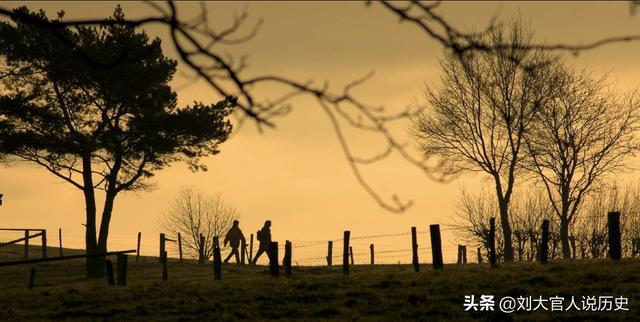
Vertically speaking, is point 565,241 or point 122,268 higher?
point 565,241

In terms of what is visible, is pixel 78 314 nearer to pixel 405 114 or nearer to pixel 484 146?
pixel 405 114

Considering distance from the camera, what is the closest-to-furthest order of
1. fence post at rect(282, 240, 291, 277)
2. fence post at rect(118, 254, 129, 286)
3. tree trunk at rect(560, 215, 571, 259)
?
fence post at rect(118, 254, 129, 286) → fence post at rect(282, 240, 291, 277) → tree trunk at rect(560, 215, 571, 259)

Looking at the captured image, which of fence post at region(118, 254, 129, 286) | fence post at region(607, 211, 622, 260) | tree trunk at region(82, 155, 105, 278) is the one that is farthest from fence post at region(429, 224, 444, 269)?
tree trunk at region(82, 155, 105, 278)

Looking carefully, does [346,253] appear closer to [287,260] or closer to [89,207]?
[287,260]

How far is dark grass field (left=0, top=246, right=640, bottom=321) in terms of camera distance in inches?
643

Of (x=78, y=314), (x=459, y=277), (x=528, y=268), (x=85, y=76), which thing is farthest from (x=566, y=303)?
(x=85, y=76)

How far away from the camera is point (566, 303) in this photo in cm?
1670

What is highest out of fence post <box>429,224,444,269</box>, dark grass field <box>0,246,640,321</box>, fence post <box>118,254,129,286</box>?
fence post <box>429,224,444,269</box>

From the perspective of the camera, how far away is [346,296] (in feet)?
61.3

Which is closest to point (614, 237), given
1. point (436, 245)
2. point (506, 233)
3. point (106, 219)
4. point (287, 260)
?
point (436, 245)

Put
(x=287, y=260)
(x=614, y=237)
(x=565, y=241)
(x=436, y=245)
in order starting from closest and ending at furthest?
(x=614, y=237) < (x=436, y=245) < (x=287, y=260) < (x=565, y=241)

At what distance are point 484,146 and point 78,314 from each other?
2720cm

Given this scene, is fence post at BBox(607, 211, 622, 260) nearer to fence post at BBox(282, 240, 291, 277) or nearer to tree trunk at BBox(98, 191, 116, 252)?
fence post at BBox(282, 240, 291, 277)

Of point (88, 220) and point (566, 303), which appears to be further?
point (88, 220)
